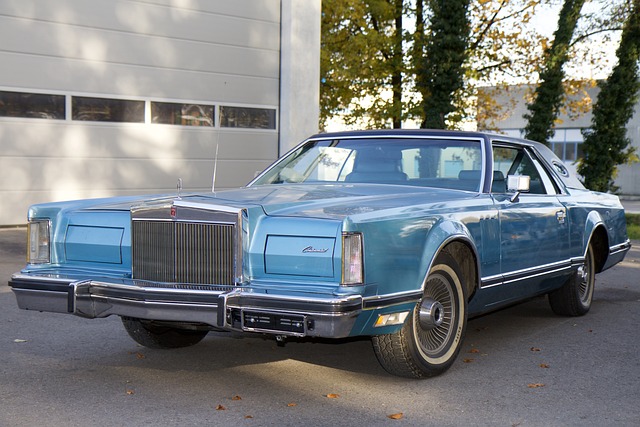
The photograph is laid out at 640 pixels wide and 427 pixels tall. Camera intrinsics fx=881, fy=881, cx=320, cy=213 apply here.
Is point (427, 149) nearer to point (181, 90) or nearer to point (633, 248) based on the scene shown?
point (633, 248)

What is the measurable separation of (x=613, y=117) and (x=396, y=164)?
1826 cm

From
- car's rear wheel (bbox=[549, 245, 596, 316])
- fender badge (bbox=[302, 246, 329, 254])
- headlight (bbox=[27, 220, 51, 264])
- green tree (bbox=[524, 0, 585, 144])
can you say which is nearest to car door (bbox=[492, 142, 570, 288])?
car's rear wheel (bbox=[549, 245, 596, 316])

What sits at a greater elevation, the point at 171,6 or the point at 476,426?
the point at 171,6

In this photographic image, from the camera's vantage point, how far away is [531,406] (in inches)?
187

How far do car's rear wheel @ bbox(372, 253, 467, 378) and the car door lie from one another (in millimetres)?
721

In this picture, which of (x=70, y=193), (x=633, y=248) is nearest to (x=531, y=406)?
(x=633, y=248)

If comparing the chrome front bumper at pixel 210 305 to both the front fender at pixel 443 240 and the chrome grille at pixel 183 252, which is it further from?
the front fender at pixel 443 240

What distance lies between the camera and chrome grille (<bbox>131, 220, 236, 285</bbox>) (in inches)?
186

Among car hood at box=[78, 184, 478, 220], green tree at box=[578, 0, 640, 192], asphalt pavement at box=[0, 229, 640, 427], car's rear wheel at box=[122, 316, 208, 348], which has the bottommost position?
asphalt pavement at box=[0, 229, 640, 427]

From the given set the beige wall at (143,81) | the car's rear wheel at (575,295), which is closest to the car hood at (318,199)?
the car's rear wheel at (575,295)

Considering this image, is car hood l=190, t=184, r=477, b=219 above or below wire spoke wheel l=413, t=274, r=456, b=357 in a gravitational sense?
above

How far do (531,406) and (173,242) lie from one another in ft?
7.03

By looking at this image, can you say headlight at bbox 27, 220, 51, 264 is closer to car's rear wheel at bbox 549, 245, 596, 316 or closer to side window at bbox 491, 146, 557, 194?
side window at bbox 491, 146, 557, 194

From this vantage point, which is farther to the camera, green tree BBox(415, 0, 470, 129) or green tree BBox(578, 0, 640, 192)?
green tree BBox(415, 0, 470, 129)
